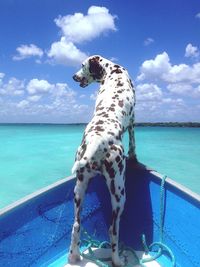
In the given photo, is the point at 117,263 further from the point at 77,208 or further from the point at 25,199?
the point at 25,199

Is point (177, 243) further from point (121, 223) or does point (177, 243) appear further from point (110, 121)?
point (110, 121)

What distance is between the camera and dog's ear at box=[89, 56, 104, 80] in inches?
180

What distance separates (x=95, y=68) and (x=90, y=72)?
0.09 metres

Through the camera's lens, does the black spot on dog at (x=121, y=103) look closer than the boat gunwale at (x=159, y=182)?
No

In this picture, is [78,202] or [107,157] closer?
[107,157]

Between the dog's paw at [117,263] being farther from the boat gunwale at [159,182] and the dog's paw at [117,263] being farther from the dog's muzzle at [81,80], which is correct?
the dog's muzzle at [81,80]

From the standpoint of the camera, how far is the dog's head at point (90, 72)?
4.58 metres

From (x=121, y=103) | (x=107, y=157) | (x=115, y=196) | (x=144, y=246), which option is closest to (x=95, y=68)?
(x=121, y=103)

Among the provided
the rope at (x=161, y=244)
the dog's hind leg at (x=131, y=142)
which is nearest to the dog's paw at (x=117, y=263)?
the rope at (x=161, y=244)

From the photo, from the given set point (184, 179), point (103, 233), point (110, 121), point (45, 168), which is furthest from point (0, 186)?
point (110, 121)

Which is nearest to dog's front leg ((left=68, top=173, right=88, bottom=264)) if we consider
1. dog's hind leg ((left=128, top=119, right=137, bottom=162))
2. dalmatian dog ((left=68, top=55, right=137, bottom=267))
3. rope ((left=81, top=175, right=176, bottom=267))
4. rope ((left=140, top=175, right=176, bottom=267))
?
dalmatian dog ((left=68, top=55, right=137, bottom=267))

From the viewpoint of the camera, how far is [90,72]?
4.66 m

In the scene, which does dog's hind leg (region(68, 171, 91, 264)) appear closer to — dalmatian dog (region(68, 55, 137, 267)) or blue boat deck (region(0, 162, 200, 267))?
dalmatian dog (region(68, 55, 137, 267))

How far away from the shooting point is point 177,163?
1667 cm
